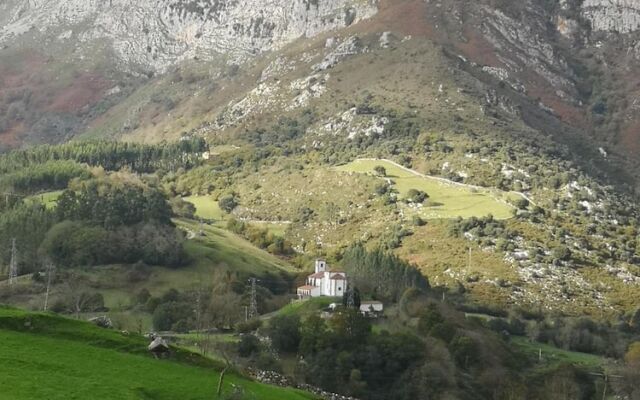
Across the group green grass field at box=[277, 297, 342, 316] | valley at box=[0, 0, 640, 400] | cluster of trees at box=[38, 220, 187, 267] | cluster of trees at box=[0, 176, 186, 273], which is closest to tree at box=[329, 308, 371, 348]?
valley at box=[0, 0, 640, 400]

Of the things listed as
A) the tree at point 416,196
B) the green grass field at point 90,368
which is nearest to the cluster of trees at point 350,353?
the green grass field at point 90,368

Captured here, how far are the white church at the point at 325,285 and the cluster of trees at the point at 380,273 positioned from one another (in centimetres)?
587

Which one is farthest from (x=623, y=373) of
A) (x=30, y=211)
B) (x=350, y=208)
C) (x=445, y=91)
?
(x=445, y=91)

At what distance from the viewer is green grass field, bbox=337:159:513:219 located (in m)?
127

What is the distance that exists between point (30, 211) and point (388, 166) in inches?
2862

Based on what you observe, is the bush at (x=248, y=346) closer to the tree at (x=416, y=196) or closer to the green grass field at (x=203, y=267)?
the green grass field at (x=203, y=267)

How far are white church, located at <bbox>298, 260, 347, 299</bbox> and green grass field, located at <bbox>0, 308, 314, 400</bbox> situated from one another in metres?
49.5

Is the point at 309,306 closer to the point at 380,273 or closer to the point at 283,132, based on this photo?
the point at 380,273

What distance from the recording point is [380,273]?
336 feet

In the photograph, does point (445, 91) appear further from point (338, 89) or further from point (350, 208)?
point (350, 208)

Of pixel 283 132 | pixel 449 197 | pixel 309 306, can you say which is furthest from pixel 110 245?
pixel 283 132

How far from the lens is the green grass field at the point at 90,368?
1136 inches

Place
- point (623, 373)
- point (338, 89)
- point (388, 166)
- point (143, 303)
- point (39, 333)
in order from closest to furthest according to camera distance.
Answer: point (39, 333) → point (623, 373) → point (143, 303) → point (388, 166) → point (338, 89)

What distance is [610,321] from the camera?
3932 inches
